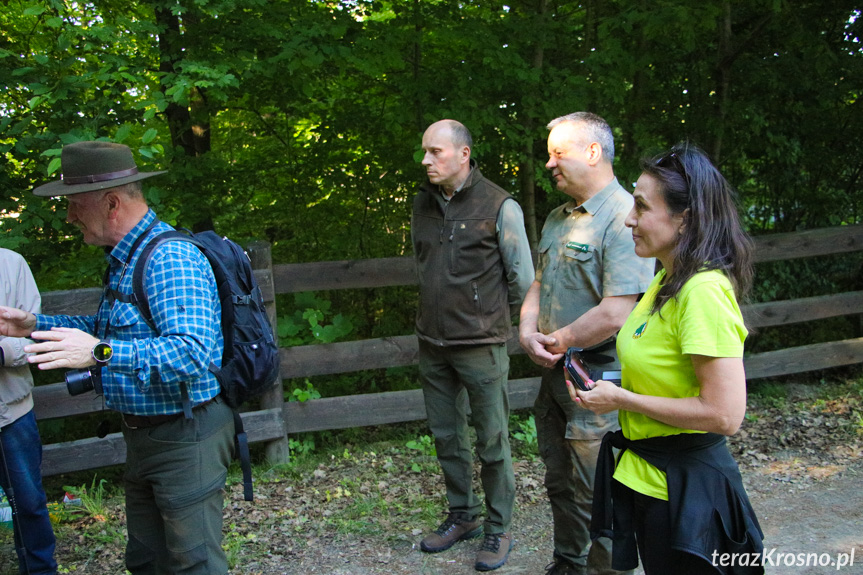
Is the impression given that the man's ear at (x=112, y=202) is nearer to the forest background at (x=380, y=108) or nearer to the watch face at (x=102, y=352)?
the watch face at (x=102, y=352)

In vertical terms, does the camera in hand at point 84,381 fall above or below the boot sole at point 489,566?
above

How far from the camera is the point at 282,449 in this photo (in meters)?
5.26

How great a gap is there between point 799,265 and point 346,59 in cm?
556

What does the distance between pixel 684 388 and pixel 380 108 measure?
484cm

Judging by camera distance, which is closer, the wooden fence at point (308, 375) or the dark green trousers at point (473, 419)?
the dark green trousers at point (473, 419)

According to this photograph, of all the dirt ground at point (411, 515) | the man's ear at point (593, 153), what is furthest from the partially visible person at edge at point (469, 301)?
the man's ear at point (593, 153)

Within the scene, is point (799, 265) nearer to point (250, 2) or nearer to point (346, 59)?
point (346, 59)

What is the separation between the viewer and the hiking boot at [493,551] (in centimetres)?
387

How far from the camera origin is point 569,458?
348 centimetres

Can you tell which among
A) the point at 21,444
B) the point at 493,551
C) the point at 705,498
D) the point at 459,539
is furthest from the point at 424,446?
the point at 705,498

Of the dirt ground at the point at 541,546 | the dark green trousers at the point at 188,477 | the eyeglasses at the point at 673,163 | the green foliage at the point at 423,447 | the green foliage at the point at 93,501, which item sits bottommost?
the dirt ground at the point at 541,546

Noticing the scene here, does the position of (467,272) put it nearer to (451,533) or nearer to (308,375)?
(451,533)

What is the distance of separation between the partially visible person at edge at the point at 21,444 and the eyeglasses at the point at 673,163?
3.10m

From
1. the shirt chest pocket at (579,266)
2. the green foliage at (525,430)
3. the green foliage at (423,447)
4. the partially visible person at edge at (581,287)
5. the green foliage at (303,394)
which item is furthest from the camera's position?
the green foliage at (525,430)
